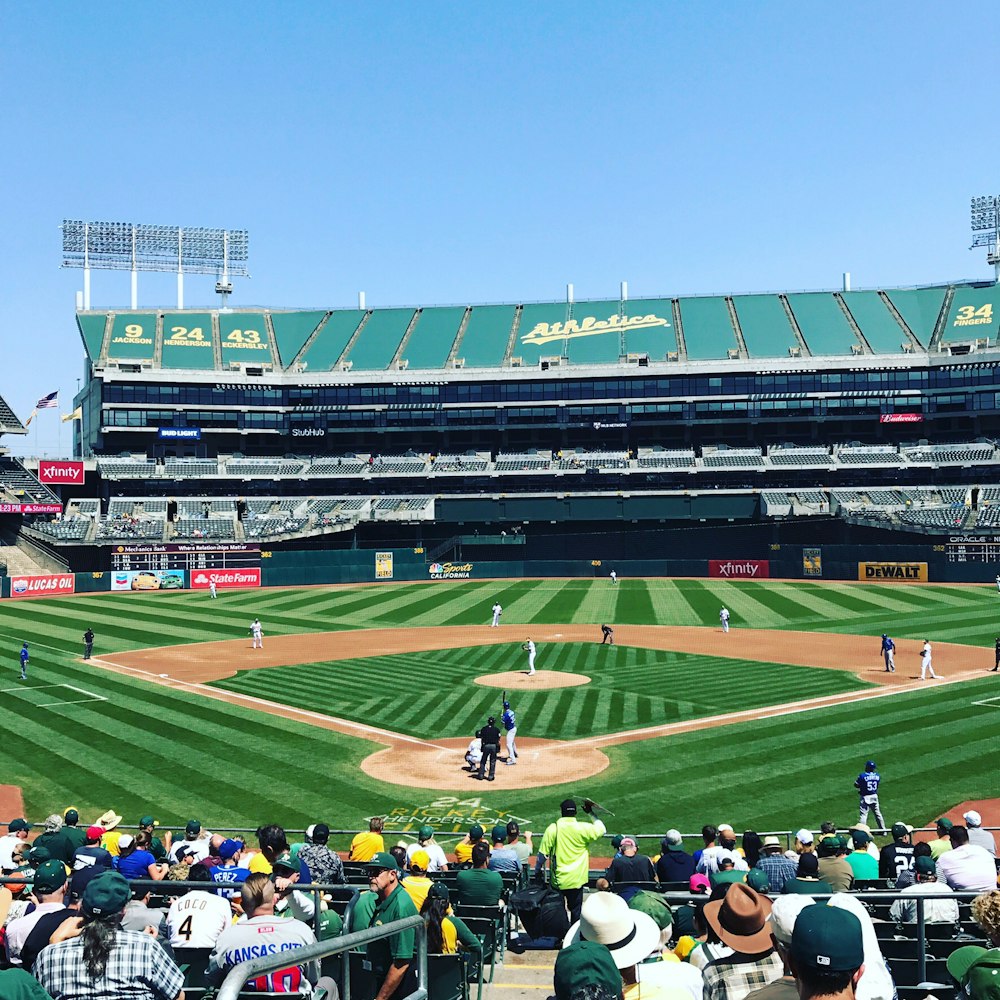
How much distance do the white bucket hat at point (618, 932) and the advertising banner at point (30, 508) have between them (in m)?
79.6

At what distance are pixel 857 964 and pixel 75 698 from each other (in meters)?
31.9

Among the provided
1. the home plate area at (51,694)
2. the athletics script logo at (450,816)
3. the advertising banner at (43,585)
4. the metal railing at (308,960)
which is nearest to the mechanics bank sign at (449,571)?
the advertising banner at (43,585)

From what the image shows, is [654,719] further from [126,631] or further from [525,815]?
[126,631]

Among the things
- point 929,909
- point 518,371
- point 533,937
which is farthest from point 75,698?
point 518,371

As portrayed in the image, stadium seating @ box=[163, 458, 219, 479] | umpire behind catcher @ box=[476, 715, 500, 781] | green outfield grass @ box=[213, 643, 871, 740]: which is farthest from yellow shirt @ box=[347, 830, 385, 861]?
stadium seating @ box=[163, 458, 219, 479]

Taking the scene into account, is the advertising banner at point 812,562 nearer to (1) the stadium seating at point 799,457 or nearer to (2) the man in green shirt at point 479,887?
(1) the stadium seating at point 799,457

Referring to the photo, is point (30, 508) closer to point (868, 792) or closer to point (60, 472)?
point (60, 472)

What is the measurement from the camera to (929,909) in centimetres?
905

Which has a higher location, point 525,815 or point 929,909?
point 929,909

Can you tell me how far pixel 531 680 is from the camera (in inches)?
1326

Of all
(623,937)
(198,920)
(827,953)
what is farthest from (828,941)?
(198,920)

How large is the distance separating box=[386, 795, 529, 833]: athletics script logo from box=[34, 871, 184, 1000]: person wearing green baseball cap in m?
13.7

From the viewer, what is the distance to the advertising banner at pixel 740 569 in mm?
72438

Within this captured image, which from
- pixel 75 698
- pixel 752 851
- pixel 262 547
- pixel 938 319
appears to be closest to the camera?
pixel 752 851
